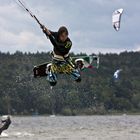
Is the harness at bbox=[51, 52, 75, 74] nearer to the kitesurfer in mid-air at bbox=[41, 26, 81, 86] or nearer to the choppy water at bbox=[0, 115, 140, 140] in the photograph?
the kitesurfer in mid-air at bbox=[41, 26, 81, 86]

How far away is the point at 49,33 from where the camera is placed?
1916cm

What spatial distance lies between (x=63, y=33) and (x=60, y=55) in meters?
0.85

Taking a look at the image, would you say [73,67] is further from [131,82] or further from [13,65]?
[131,82]

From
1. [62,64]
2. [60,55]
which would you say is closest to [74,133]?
[62,64]

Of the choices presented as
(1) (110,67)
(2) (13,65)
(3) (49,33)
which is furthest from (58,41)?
(2) (13,65)

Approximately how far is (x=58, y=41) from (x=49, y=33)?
360mm

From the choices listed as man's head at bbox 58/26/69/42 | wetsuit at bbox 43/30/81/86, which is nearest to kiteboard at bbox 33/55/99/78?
wetsuit at bbox 43/30/81/86

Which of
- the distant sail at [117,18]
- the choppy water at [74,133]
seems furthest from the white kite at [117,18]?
the choppy water at [74,133]

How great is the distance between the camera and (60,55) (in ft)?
64.3

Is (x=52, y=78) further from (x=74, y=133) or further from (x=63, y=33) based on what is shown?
(x=74, y=133)

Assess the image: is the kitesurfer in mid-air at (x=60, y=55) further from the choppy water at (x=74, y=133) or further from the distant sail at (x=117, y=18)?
the choppy water at (x=74, y=133)

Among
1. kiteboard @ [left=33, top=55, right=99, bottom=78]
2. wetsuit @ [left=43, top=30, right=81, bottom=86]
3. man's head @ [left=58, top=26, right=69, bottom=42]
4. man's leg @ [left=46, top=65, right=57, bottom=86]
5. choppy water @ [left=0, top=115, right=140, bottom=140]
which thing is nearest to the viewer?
man's head @ [left=58, top=26, right=69, bottom=42]

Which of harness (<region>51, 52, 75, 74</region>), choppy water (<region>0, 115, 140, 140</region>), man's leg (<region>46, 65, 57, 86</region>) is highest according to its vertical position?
harness (<region>51, 52, 75, 74</region>)

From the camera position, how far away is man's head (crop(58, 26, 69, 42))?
18969 millimetres
